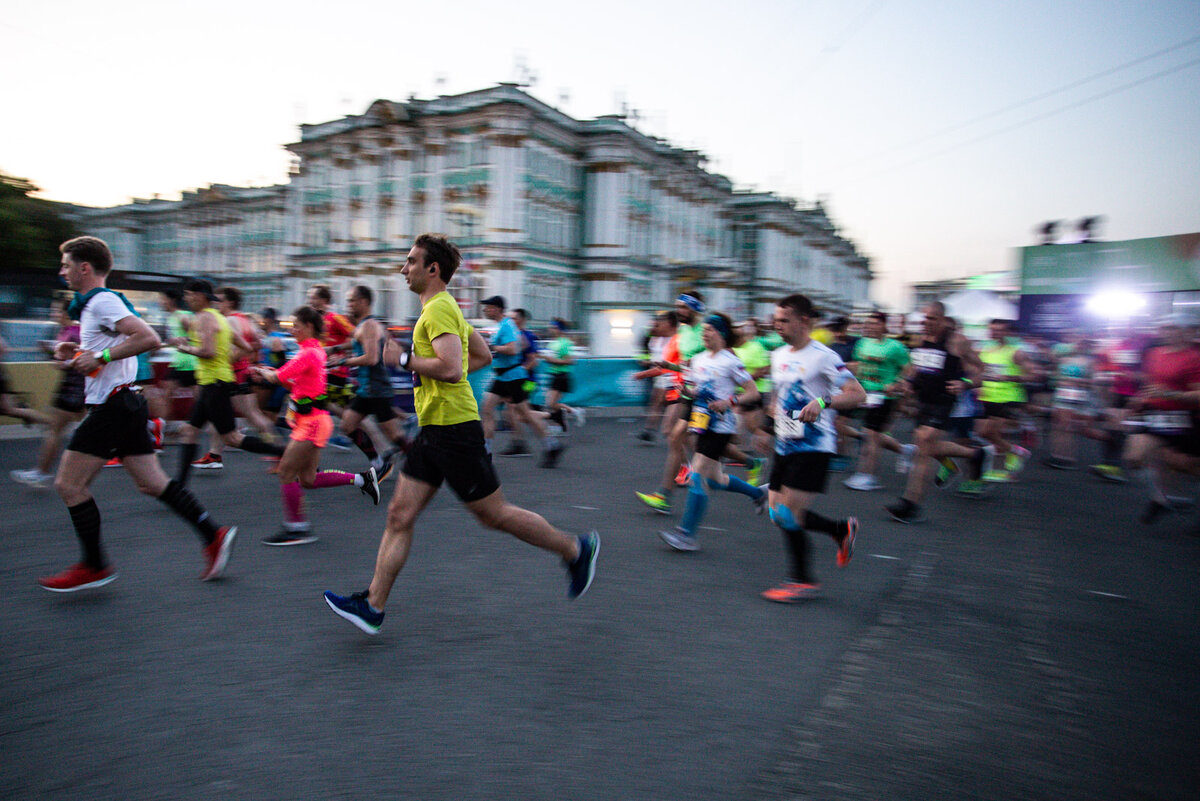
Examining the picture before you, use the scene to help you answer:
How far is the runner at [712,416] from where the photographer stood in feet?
18.7

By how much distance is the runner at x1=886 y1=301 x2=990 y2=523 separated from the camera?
7.05 m

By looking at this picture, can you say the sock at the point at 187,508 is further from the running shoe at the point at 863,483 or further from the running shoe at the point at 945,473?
the running shoe at the point at 945,473

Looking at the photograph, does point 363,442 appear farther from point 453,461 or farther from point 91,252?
point 453,461

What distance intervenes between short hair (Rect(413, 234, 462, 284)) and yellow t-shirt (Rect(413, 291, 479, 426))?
138 millimetres

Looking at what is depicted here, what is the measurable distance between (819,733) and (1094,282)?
1023 inches

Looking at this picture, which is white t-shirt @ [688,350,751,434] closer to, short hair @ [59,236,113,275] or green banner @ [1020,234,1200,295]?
short hair @ [59,236,113,275]

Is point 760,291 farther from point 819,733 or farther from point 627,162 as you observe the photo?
point 819,733

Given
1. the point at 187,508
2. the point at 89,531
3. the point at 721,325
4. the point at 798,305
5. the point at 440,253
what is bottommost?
the point at 89,531

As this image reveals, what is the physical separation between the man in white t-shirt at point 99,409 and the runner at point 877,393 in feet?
22.6

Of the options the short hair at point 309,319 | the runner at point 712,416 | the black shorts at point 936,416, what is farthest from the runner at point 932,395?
the short hair at point 309,319

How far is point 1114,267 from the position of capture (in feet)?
78.4

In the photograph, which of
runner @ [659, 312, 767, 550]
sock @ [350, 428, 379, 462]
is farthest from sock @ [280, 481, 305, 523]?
runner @ [659, 312, 767, 550]

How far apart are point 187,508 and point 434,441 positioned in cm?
183

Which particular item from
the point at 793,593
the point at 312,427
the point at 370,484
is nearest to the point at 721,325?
the point at 793,593
